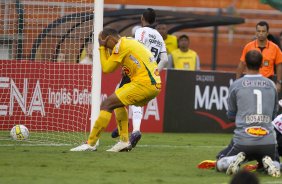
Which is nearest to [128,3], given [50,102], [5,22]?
[50,102]

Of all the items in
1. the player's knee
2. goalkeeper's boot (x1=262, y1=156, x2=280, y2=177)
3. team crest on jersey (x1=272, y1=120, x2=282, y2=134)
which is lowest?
goalkeeper's boot (x1=262, y1=156, x2=280, y2=177)

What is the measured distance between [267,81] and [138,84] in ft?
10.0

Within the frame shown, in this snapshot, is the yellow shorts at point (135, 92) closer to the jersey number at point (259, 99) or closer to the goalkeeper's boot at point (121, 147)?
the goalkeeper's boot at point (121, 147)

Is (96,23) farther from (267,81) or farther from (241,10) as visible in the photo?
(241,10)

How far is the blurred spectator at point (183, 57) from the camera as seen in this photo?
70.4 feet

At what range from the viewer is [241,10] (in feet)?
106

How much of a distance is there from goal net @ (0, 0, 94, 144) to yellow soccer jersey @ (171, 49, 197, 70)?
4.48 m

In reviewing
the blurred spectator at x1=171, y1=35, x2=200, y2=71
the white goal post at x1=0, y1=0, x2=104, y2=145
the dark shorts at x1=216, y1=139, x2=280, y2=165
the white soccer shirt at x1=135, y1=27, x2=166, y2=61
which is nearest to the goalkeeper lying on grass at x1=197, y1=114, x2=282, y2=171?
the dark shorts at x1=216, y1=139, x2=280, y2=165

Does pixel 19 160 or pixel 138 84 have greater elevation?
pixel 138 84

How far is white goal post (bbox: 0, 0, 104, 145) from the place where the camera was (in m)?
15.8

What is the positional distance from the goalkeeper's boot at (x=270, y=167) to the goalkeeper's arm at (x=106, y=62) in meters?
3.46

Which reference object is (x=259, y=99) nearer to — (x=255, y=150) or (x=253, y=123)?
(x=253, y=123)

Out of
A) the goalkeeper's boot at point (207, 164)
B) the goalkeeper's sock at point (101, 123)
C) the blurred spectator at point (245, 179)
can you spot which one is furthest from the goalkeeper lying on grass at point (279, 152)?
the blurred spectator at point (245, 179)

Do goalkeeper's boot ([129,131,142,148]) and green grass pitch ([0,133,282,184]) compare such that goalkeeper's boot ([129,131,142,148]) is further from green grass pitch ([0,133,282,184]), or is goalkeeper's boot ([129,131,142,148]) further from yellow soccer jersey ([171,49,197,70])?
yellow soccer jersey ([171,49,197,70])
